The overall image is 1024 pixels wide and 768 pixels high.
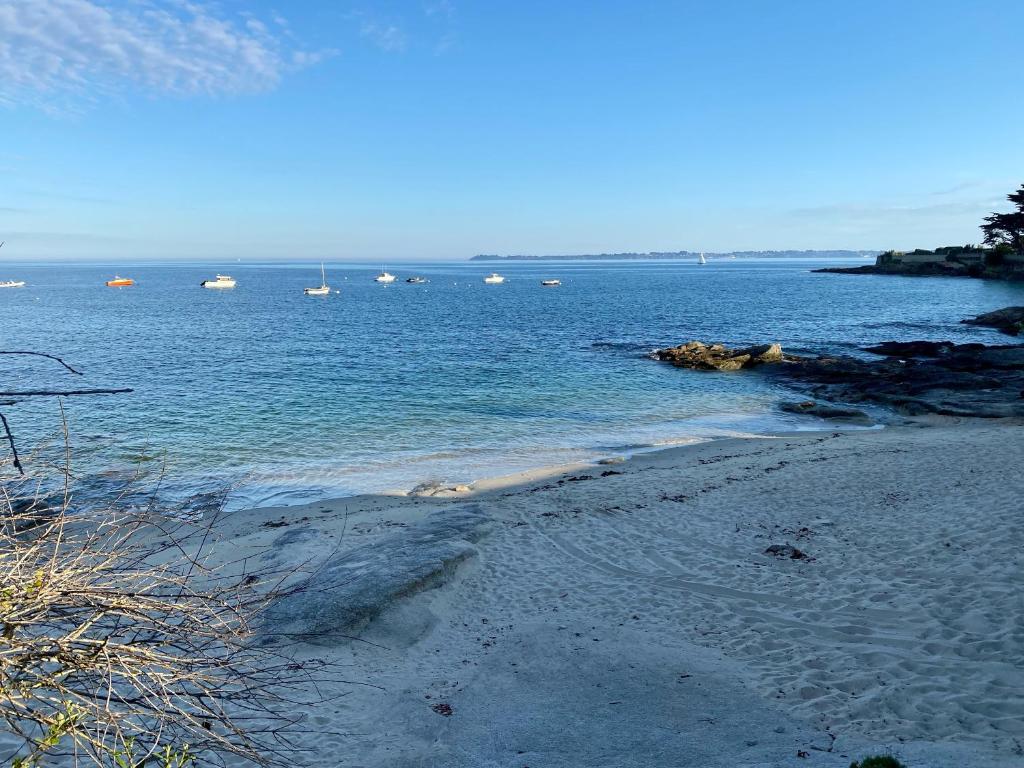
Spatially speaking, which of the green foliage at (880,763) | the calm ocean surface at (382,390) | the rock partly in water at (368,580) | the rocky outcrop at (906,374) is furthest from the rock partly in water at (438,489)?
the rocky outcrop at (906,374)

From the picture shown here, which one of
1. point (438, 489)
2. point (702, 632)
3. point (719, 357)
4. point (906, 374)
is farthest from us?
point (719, 357)

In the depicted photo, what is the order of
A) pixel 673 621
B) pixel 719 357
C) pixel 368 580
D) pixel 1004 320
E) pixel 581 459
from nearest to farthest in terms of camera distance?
pixel 673 621
pixel 368 580
pixel 581 459
pixel 719 357
pixel 1004 320

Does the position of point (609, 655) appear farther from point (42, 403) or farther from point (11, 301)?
point (11, 301)

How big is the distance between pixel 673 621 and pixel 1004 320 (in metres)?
53.4

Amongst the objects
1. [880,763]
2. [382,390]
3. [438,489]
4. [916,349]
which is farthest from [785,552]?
[916,349]

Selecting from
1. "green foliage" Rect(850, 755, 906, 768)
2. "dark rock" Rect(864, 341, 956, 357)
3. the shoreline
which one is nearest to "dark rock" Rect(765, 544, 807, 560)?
"green foliage" Rect(850, 755, 906, 768)

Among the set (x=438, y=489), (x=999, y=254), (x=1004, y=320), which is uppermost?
(x=999, y=254)

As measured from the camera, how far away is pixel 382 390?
29438 mm

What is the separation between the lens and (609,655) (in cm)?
832

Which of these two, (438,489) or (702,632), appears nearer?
(702,632)

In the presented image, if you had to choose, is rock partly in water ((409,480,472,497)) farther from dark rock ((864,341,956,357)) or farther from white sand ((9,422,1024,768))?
dark rock ((864,341,956,357))

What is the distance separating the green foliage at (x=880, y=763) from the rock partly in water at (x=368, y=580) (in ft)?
20.2

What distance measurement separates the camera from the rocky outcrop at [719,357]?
3503 cm

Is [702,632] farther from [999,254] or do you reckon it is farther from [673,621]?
[999,254]
